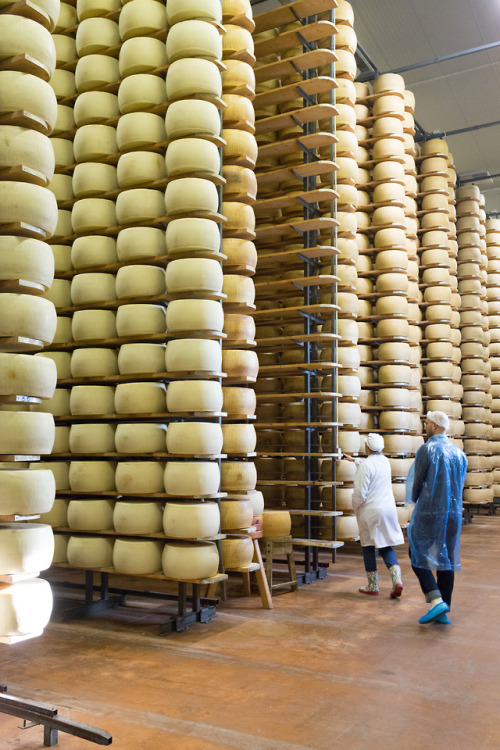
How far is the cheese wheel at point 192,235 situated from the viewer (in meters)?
5.08

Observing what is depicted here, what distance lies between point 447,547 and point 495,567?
2.73 meters

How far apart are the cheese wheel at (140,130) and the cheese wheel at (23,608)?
3381 millimetres

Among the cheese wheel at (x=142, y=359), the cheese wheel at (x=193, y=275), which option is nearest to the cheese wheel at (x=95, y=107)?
the cheese wheel at (x=193, y=275)

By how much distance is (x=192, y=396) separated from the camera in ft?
16.3

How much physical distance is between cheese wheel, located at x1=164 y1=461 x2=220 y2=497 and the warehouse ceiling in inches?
252

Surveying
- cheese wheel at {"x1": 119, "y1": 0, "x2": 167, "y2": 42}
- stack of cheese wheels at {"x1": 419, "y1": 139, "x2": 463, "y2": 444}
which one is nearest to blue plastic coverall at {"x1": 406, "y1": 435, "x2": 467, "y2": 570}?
cheese wheel at {"x1": 119, "y1": 0, "x2": 167, "y2": 42}

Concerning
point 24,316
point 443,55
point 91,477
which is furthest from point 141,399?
point 443,55

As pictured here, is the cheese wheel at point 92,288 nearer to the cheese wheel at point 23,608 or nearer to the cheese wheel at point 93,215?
the cheese wheel at point 93,215

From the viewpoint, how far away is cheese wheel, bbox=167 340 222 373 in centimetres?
498

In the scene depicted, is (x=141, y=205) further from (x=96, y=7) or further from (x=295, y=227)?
(x=295, y=227)

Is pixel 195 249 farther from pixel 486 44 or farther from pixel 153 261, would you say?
pixel 486 44

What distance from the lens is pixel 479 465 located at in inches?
451

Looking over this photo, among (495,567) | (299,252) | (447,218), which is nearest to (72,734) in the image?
(299,252)

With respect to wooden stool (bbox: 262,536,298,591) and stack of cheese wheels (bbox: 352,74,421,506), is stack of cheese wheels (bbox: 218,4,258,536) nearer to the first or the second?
wooden stool (bbox: 262,536,298,591)
